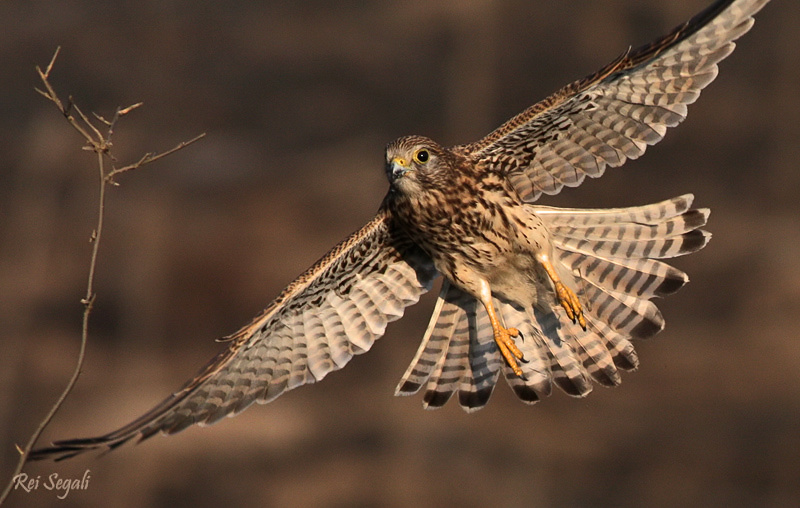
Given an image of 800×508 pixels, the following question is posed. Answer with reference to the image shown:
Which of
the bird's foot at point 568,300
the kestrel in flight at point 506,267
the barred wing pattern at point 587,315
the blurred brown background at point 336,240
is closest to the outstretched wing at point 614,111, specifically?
the kestrel in flight at point 506,267

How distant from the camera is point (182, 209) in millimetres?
17203

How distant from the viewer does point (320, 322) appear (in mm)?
6871

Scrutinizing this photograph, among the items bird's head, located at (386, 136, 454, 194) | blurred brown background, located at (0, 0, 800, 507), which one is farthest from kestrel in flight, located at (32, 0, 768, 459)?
blurred brown background, located at (0, 0, 800, 507)

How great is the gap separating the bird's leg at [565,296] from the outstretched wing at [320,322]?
2.37ft

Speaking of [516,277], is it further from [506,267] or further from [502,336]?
[502,336]

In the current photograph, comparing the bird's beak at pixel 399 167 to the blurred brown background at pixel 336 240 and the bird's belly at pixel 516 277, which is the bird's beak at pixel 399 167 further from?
the blurred brown background at pixel 336 240

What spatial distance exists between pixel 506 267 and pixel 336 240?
978cm

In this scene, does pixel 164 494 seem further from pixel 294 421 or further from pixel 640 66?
pixel 640 66

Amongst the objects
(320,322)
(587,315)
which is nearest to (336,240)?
(320,322)

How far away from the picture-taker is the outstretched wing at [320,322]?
6.45 meters

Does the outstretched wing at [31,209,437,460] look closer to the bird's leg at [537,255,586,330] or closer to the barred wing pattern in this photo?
the barred wing pattern

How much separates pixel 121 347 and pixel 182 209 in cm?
213

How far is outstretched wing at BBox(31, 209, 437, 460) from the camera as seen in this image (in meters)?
6.45

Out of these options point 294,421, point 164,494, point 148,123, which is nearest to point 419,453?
point 294,421
